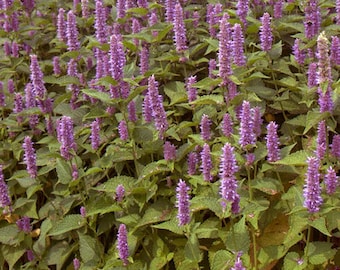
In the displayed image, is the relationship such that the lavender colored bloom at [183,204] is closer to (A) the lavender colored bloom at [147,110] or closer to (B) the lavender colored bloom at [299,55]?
(A) the lavender colored bloom at [147,110]

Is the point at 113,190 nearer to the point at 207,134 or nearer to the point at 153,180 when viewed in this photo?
the point at 153,180

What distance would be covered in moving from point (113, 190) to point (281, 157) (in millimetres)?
1090

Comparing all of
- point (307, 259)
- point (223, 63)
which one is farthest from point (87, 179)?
point (307, 259)

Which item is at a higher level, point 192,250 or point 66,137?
point 66,137

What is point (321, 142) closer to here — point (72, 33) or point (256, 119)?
point (256, 119)

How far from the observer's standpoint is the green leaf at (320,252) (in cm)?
357

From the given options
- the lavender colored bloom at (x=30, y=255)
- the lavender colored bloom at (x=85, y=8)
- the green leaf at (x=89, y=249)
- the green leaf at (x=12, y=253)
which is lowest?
the green leaf at (x=12, y=253)

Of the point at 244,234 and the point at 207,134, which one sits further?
the point at 207,134

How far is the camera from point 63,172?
4426mm

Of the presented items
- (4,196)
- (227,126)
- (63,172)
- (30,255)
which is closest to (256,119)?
(227,126)

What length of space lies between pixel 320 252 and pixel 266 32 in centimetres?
153

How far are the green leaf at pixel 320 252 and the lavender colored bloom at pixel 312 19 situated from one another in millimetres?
1515

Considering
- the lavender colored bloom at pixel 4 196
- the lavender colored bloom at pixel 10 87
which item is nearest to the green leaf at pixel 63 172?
the lavender colored bloom at pixel 4 196

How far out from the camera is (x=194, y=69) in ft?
16.8
